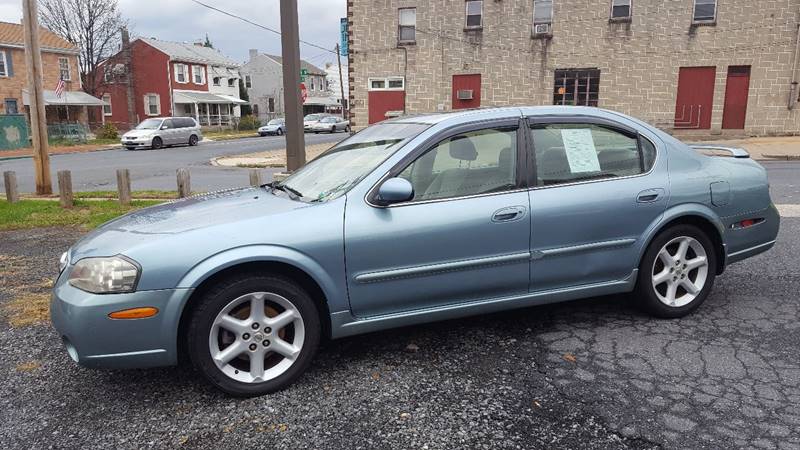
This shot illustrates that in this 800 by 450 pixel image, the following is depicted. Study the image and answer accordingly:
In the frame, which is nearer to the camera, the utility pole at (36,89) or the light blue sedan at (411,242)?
the light blue sedan at (411,242)

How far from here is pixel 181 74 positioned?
164 feet

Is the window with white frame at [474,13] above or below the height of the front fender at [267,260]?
above

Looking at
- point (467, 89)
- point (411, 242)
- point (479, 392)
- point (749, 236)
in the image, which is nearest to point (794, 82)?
point (467, 89)

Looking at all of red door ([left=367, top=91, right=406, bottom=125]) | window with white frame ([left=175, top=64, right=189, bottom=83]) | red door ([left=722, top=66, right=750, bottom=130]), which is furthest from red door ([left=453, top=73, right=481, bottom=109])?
window with white frame ([left=175, top=64, right=189, bottom=83])

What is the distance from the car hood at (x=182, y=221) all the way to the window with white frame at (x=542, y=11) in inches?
903

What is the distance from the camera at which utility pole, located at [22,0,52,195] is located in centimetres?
1082

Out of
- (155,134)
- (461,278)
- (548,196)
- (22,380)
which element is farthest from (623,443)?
(155,134)

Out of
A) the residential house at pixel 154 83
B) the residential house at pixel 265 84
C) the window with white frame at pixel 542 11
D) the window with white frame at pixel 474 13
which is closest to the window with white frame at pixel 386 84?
the window with white frame at pixel 474 13

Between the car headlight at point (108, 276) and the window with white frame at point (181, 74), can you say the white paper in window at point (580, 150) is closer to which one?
the car headlight at point (108, 276)

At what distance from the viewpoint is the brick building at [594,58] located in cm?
2284

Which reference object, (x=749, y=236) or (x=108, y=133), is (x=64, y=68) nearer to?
(x=108, y=133)

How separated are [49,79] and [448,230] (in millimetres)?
43251

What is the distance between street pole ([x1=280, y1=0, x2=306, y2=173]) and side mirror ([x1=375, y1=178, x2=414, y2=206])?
5.41 metres

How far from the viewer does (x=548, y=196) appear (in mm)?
3775
